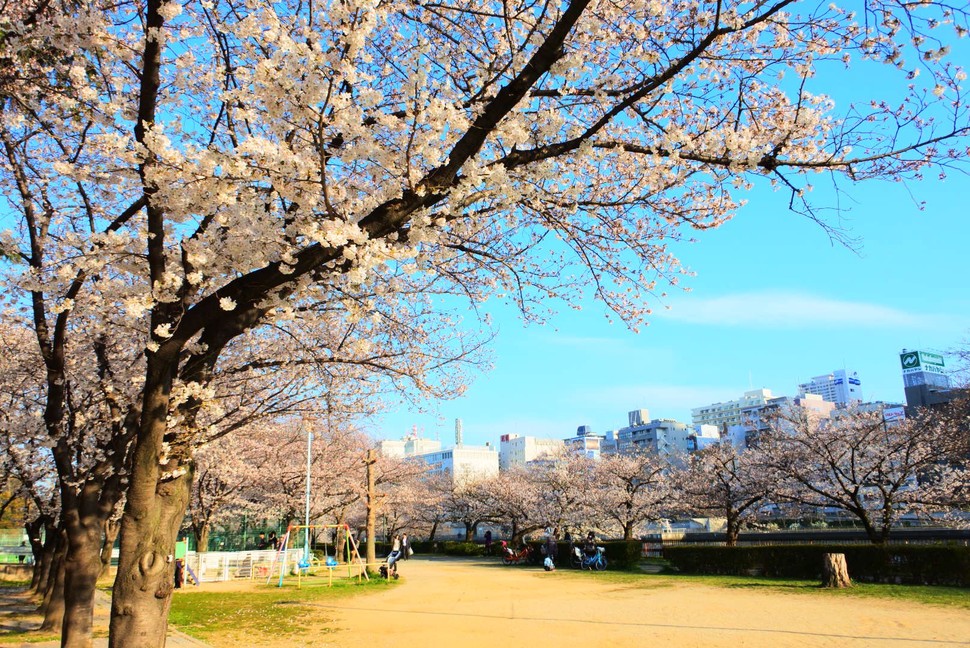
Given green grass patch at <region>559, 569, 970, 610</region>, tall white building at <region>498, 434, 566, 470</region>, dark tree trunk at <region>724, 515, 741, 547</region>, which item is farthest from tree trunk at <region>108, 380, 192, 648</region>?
tall white building at <region>498, 434, 566, 470</region>

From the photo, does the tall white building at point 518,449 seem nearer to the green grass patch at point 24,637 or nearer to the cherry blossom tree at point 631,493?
the cherry blossom tree at point 631,493

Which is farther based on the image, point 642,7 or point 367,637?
→ point 367,637

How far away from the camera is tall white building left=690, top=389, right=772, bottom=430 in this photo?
414 feet

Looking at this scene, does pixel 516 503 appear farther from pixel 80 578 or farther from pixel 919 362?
pixel 919 362

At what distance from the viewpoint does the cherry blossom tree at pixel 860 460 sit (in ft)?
55.4

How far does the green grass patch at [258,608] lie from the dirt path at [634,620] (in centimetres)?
67

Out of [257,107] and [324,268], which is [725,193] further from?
[257,107]

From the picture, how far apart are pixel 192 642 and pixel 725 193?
300 inches

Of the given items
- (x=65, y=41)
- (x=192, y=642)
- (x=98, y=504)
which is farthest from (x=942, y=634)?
(x=65, y=41)

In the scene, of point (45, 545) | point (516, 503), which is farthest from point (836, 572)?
point (516, 503)

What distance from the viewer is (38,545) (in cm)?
1691

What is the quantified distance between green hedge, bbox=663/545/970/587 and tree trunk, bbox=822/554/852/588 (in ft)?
4.91

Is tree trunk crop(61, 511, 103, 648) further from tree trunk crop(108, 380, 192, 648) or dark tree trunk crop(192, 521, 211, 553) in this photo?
dark tree trunk crop(192, 521, 211, 553)

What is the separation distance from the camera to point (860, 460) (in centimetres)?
1773
